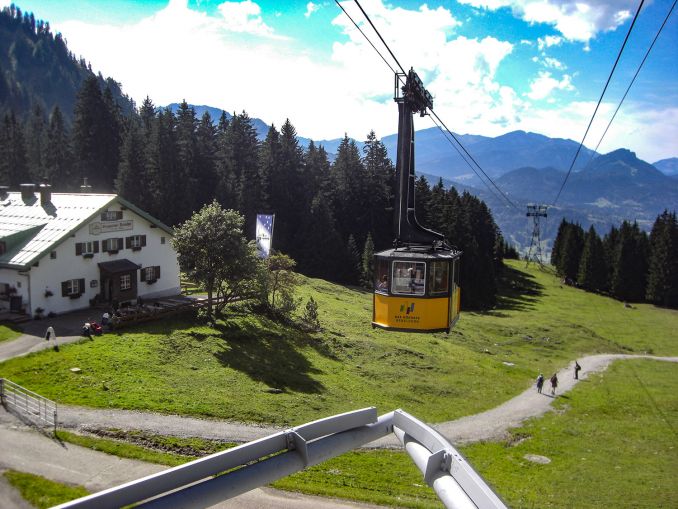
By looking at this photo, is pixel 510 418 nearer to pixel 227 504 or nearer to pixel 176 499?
pixel 227 504

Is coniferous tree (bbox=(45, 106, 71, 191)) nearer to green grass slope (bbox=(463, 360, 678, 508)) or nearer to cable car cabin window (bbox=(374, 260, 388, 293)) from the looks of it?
green grass slope (bbox=(463, 360, 678, 508))

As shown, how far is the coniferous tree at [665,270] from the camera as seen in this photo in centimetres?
10056

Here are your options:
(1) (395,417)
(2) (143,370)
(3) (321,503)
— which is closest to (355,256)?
(2) (143,370)

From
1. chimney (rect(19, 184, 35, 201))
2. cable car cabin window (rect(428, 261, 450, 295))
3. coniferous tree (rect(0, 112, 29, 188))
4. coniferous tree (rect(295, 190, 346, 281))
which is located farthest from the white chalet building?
coniferous tree (rect(0, 112, 29, 188))

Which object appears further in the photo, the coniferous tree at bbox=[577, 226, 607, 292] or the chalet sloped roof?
the coniferous tree at bbox=[577, 226, 607, 292]

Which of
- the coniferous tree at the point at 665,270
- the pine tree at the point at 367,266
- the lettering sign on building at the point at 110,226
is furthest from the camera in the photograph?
the coniferous tree at the point at 665,270

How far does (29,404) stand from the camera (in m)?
23.4

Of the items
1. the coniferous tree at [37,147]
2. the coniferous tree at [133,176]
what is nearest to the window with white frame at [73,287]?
the coniferous tree at [133,176]

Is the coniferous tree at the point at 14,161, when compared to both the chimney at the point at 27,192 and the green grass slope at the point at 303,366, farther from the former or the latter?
the green grass slope at the point at 303,366

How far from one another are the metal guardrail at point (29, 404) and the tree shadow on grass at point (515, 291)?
67146 mm

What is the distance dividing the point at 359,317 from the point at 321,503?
3809 centimetres

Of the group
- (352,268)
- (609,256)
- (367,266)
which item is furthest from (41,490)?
(609,256)

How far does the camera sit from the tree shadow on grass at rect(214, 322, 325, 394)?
1340 inches

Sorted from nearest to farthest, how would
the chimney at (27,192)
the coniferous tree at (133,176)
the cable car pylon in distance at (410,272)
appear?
the cable car pylon in distance at (410,272) < the chimney at (27,192) < the coniferous tree at (133,176)
